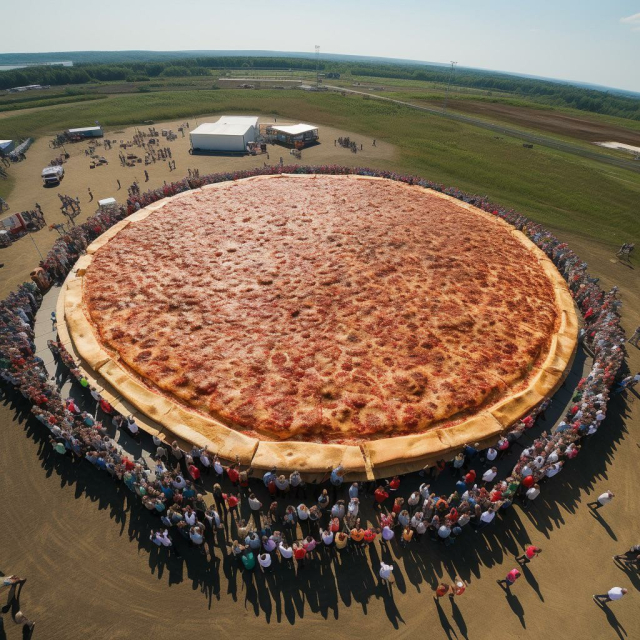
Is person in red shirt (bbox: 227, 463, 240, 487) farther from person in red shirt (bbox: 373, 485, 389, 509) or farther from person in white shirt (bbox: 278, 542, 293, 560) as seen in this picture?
person in red shirt (bbox: 373, 485, 389, 509)

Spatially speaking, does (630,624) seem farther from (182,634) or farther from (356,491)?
(182,634)

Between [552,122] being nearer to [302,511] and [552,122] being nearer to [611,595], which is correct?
[611,595]

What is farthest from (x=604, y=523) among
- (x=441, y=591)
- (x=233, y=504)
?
(x=233, y=504)

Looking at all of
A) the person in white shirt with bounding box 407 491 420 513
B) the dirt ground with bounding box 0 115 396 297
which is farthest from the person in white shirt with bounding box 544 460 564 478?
the dirt ground with bounding box 0 115 396 297

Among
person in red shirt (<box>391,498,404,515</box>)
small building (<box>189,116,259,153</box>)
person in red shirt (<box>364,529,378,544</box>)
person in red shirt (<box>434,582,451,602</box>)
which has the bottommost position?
person in red shirt (<box>434,582,451,602</box>)

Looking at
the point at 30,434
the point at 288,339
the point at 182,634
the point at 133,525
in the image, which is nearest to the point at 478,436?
the point at 288,339
